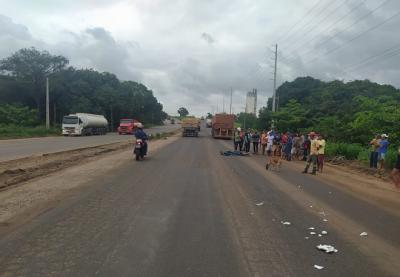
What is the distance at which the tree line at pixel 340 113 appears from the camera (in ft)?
92.2

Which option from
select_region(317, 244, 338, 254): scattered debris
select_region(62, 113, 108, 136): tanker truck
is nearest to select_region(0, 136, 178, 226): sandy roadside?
select_region(317, 244, 338, 254): scattered debris

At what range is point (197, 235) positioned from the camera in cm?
739

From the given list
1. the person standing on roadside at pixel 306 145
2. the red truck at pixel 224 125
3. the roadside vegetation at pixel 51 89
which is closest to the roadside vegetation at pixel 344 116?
the person standing on roadside at pixel 306 145

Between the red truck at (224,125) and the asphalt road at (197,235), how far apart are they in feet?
140

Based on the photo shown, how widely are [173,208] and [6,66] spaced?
70.6 meters

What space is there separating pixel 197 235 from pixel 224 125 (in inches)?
1917

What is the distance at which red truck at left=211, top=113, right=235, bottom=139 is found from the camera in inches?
2180

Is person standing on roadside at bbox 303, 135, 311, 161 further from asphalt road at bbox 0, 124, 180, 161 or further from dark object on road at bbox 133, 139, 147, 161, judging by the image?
asphalt road at bbox 0, 124, 180, 161

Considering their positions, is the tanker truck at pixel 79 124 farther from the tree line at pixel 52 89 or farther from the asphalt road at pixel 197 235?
the asphalt road at pixel 197 235

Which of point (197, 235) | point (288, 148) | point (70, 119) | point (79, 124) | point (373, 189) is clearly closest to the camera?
point (197, 235)

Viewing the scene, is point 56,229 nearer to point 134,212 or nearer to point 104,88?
point 134,212

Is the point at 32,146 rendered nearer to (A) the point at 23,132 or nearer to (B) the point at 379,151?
(A) the point at 23,132

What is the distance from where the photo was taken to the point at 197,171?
17391 mm

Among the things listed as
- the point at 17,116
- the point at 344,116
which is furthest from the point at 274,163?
the point at 17,116
